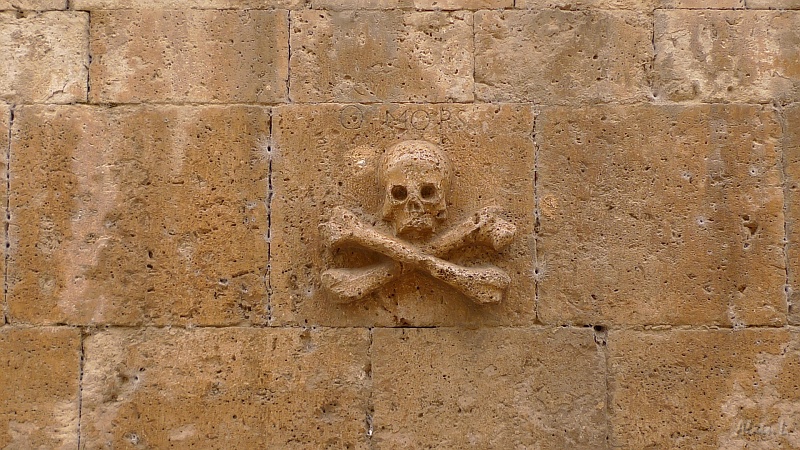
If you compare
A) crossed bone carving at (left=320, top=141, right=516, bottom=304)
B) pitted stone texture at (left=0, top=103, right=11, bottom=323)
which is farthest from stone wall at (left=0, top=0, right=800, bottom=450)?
crossed bone carving at (left=320, top=141, right=516, bottom=304)

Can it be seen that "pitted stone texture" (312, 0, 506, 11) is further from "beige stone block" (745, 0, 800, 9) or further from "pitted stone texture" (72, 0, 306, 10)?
"beige stone block" (745, 0, 800, 9)

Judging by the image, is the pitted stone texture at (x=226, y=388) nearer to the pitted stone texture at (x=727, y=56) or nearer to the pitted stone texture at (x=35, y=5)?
the pitted stone texture at (x=35, y=5)

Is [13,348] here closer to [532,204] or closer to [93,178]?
[93,178]

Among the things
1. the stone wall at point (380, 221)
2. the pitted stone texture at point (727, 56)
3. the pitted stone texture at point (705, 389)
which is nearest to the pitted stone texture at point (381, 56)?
the stone wall at point (380, 221)

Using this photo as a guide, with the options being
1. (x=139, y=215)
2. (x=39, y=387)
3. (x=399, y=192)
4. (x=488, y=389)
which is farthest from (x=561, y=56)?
(x=39, y=387)

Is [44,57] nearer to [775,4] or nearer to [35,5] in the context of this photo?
[35,5]

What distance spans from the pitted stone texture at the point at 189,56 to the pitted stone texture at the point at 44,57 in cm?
9

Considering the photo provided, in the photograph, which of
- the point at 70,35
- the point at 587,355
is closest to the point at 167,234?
the point at 70,35

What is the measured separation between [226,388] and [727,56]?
11.3 ft

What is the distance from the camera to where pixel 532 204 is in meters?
4.20

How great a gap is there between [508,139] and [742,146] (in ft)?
4.37

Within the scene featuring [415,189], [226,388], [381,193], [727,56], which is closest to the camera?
[415,189]

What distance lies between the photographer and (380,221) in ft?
13.6

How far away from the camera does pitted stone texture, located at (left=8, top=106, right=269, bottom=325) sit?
13.5ft
